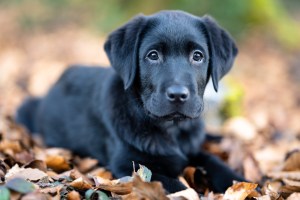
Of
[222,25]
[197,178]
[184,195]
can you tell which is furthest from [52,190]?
[222,25]

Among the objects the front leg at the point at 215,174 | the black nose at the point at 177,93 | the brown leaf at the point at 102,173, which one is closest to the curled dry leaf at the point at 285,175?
the front leg at the point at 215,174

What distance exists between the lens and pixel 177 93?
3250mm

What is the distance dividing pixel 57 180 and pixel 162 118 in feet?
2.86

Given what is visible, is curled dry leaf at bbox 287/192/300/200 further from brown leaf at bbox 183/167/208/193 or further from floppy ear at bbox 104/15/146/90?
floppy ear at bbox 104/15/146/90

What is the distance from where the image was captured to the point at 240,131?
535cm

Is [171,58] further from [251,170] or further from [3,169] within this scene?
[3,169]

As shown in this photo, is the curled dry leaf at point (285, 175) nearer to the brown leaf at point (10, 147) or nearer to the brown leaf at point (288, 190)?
the brown leaf at point (288, 190)

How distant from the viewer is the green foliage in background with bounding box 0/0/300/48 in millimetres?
8461

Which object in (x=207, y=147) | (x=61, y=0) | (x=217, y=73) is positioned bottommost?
(x=207, y=147)

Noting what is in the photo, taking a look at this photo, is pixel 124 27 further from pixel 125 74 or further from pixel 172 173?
pixel 172 173

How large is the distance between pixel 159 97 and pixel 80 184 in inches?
34.2

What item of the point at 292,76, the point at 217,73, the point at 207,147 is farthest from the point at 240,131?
the point at 292,76

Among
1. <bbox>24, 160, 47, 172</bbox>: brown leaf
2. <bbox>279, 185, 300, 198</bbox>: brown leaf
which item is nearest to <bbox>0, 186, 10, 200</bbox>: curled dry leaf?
<bbox>24, 160, 47, 172</bbox>: brown leaf

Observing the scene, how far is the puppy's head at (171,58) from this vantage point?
3379 mm
